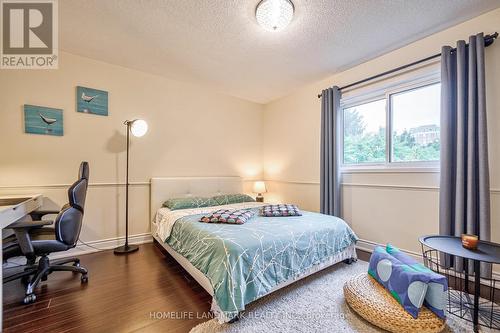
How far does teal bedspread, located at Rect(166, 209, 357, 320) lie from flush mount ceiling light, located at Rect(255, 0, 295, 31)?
1912 millimetres

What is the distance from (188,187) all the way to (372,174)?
2.72 metres

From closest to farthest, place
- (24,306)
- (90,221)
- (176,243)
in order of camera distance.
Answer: (24,306) < (176,243) < (90,221)

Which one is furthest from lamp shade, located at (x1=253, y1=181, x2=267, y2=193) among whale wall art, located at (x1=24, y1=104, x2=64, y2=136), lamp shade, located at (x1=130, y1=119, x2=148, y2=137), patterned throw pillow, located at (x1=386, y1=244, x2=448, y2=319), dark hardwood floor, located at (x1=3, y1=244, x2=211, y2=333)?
whale wall art, located at (x1=24, y1=104, x2=64, y2=136)

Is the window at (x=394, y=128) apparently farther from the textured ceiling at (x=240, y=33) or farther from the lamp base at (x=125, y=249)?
the lamp base at (x=125, y=249)

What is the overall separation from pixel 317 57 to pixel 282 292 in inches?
108

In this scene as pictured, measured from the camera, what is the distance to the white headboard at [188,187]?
3.20 meters

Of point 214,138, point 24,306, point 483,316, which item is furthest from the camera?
point 214,138

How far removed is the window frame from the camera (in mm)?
2395

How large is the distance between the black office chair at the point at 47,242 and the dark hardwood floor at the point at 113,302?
11 cm

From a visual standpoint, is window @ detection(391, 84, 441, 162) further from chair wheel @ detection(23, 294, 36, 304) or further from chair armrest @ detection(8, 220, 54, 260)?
chair wheel @ detection(23, 294, 36, 304)

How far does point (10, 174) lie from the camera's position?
2.40m

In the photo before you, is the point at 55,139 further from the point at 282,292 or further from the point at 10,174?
the point at 282,292

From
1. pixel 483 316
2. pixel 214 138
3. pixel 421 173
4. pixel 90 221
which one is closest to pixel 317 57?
pixel 421 173

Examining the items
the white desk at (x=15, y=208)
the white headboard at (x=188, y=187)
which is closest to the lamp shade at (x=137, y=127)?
the white headboard at (x=188, y=187)
